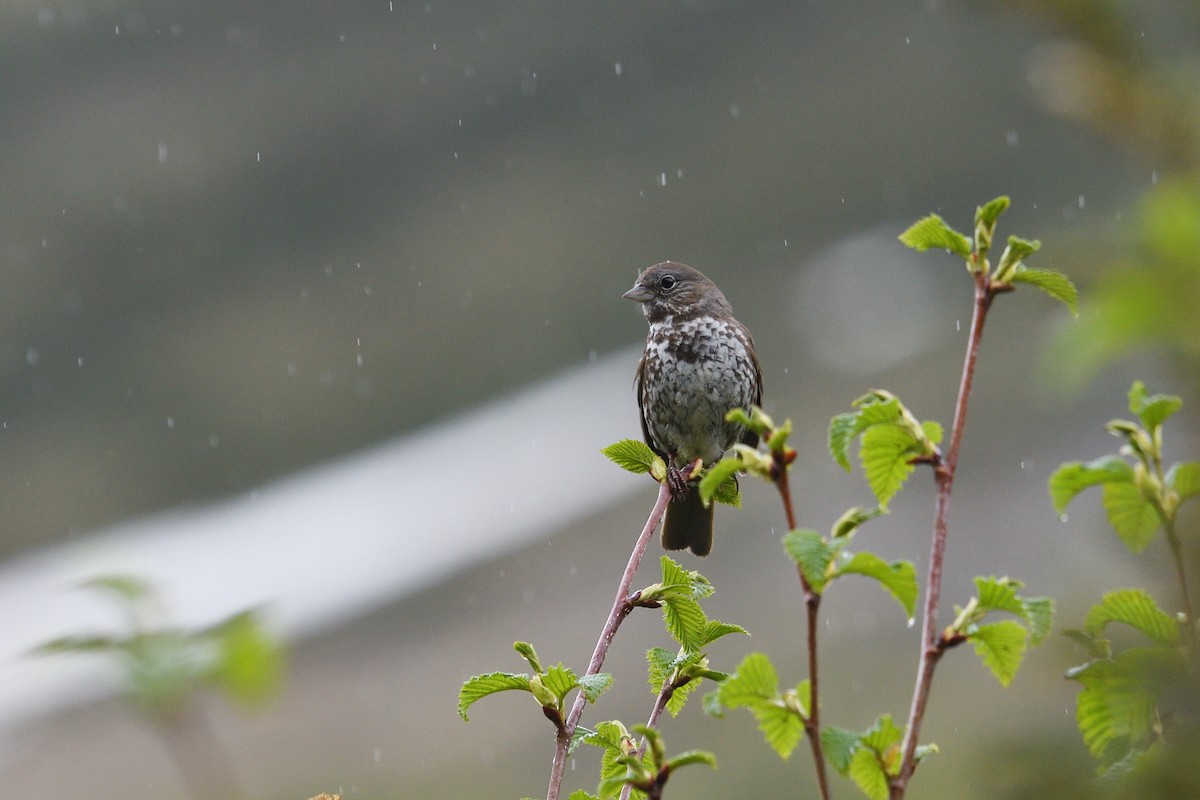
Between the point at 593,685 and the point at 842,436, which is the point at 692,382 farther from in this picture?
the point at 842,436

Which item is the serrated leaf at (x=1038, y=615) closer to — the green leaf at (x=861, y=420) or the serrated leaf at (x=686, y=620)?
the green leaf at (x=861, y=420)

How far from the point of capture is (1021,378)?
12625 mm

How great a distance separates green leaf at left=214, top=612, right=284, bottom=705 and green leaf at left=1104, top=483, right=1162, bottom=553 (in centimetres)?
75

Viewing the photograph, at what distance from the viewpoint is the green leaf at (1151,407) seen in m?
1.17

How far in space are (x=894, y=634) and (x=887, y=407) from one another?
8.15 m

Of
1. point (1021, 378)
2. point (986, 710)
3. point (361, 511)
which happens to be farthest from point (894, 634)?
point (361, 511)

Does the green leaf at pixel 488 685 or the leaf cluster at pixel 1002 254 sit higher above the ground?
the leaf cluster at pixel 1002 254

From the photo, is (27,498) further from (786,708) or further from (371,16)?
(786,708)

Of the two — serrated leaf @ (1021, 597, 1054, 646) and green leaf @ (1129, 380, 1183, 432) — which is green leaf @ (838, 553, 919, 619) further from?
green leaf @ (1129, 380, 1183, 432)

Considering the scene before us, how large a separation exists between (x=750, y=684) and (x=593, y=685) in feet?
1.14

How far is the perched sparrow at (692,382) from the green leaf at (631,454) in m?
2.18

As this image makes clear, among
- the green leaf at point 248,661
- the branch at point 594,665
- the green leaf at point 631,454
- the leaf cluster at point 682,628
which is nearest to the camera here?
the green leaf at point 248,661

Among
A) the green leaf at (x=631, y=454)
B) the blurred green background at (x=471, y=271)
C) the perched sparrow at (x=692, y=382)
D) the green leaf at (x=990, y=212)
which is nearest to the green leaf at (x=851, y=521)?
the green leaf at (x=990, y=212)

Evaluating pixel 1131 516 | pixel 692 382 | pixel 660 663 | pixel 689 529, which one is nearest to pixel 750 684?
pixel 1131 516
